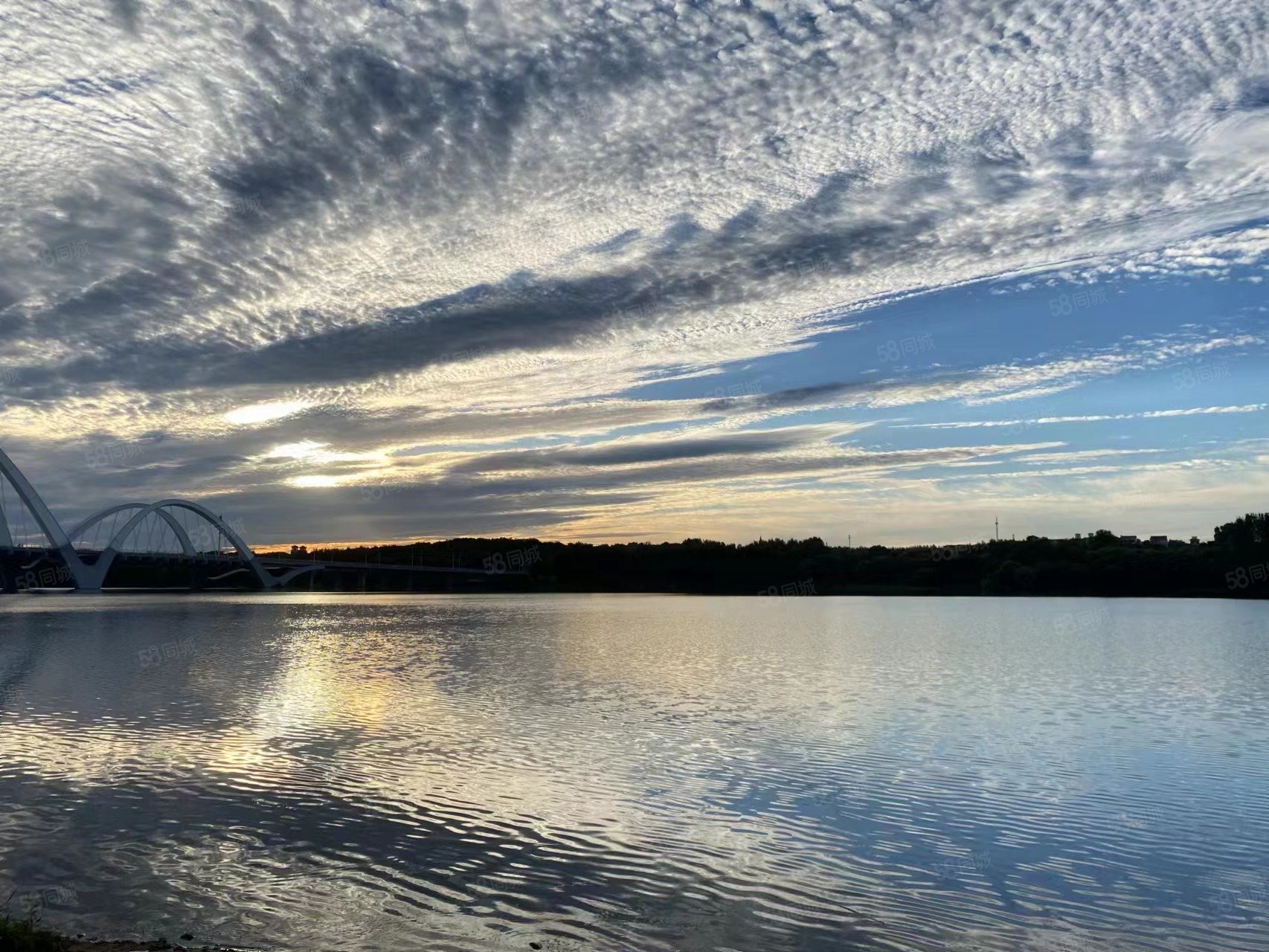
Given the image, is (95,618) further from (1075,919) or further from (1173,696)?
(1075,919)

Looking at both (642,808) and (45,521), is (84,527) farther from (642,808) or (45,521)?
(642,808)

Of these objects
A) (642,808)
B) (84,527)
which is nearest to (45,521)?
(84,527)

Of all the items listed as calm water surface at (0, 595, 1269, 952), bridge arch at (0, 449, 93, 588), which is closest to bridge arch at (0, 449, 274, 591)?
bridge arch at (0, 449, 93, 588)

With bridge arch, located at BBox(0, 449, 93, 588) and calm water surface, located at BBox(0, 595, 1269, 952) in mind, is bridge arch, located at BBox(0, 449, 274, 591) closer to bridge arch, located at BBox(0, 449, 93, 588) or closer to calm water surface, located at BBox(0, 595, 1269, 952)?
bridge arch, located at BBox(0, 449, 93, 588)

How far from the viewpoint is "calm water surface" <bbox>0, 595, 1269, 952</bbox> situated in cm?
1180

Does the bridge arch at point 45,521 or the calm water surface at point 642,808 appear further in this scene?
the bridge arch at point 45,521

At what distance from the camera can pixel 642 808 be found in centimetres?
1722

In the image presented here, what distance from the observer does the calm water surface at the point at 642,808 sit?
A: 11805 mm

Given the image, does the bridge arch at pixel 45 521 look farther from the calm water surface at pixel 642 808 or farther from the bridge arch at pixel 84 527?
the calm water surface at pixel 642 808

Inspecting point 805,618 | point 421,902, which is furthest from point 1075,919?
point 805,618

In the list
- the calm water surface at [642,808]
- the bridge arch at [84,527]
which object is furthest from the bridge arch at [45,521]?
the calm water surface at [642,808]

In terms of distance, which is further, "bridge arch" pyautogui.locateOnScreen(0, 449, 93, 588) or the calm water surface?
"bridge arch" pyautogui.locateOnScreen(0, 449, 93, 588)

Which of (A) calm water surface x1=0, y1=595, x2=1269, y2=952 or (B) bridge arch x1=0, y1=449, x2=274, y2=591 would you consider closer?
(A) calm water surface x1=0, y1=595, x2=1269, y2=952

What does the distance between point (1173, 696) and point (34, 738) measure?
119 ft
